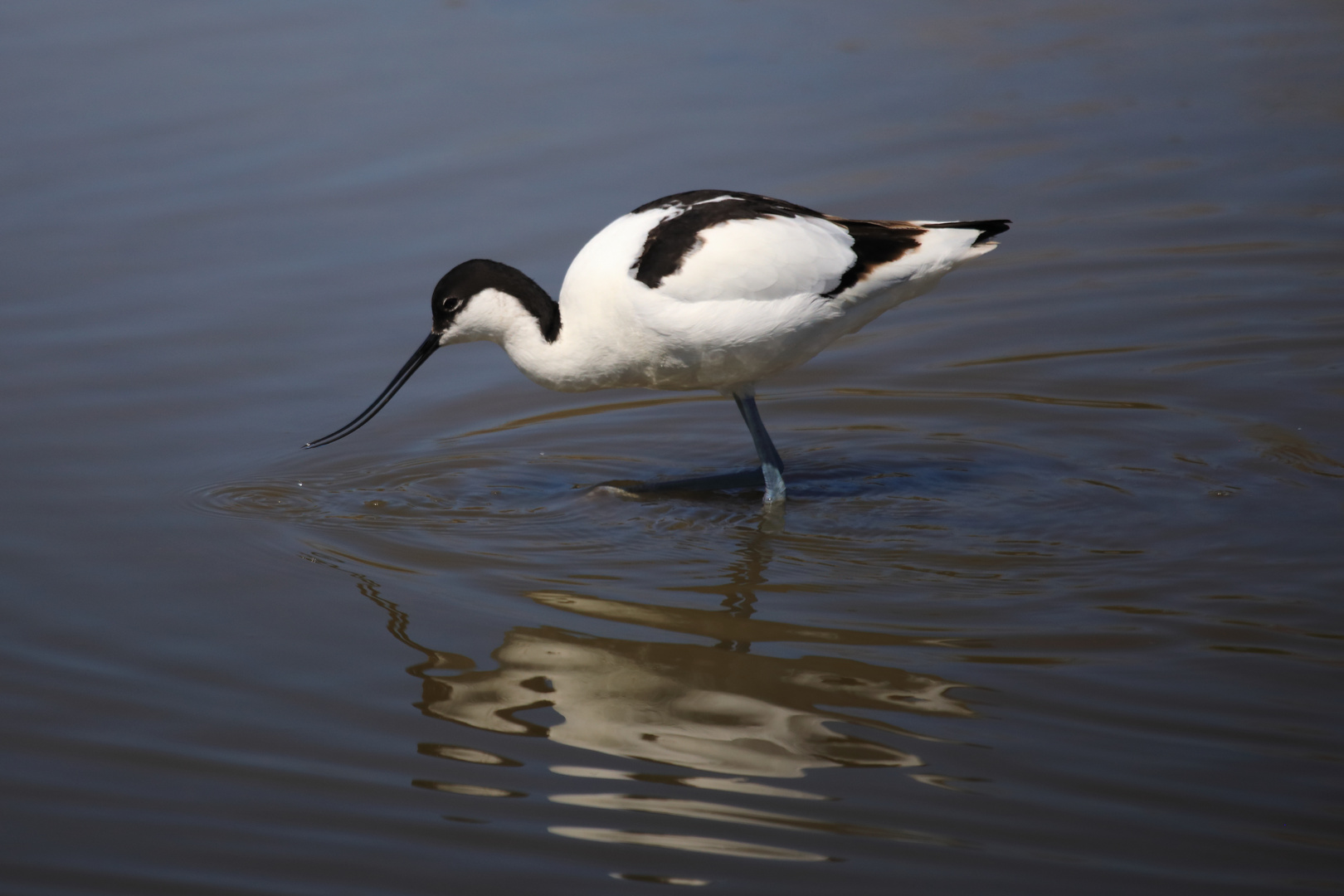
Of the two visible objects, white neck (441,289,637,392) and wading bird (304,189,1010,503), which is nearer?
wading bird (304,189,1010,503)

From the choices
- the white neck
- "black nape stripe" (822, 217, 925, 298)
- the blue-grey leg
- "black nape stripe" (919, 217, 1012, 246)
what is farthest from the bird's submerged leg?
"black nape stripe" (919, 217, 1012, 246)

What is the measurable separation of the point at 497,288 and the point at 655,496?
35.6 inches

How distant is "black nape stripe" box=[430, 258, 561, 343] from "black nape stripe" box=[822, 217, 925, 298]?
912 millimetres

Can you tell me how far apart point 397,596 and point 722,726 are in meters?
1.20

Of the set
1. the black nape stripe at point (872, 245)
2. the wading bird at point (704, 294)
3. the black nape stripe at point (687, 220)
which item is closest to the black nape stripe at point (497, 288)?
the wading bird at point (704, 294)

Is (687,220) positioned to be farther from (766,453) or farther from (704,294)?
(766,453)

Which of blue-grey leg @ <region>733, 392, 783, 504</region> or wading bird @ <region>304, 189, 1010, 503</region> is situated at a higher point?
wading bird @ <region>304, 189, 1010, 503</region>

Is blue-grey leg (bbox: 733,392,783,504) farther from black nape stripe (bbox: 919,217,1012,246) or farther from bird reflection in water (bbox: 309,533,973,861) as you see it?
black nape stripe (bbox: 919,217,1012,246)

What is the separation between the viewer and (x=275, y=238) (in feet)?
23.2

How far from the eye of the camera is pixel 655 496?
512 cm

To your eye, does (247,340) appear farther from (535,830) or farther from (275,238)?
(535,830)

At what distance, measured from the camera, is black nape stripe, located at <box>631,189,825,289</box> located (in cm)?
465

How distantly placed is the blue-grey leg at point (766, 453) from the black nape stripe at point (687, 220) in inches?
26.3

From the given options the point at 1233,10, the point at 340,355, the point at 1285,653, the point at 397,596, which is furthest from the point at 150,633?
the point at 1233,10
